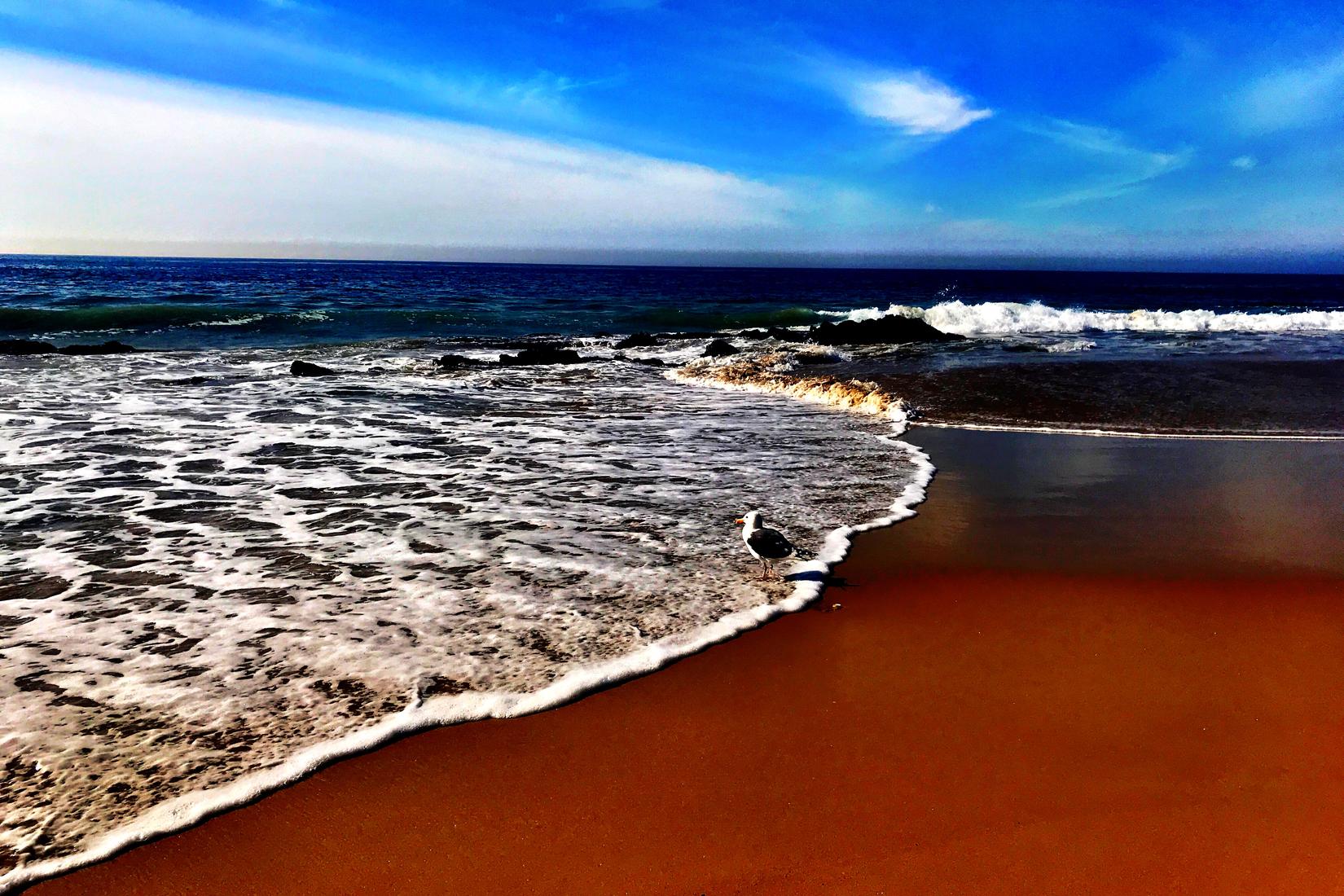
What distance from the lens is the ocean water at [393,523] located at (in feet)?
11.1

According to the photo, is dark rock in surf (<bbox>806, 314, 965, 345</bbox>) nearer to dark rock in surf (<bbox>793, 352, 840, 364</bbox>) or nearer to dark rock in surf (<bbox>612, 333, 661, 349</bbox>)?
dark rock in surf (<bbox>793, 352, 840, 364</bbox>)

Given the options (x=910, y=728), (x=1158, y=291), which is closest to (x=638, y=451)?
(x=910, y=728)

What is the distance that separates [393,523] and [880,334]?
18.1m

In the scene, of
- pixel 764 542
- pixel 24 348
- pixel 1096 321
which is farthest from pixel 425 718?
pixel 1096 321

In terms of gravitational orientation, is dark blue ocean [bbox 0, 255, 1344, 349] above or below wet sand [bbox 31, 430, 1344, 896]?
above

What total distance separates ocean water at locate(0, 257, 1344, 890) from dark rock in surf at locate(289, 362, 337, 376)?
0.62m

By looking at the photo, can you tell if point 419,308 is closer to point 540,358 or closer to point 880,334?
point 540,358

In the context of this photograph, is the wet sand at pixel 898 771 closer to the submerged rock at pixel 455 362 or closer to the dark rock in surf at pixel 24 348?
the submerged rock at pixel 455 362

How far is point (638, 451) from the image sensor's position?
8.98m

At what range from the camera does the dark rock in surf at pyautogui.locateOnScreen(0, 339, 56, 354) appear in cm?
1891

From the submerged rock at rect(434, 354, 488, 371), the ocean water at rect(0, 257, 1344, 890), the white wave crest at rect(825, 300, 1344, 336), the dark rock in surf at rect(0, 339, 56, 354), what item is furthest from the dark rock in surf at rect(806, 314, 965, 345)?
the dark rock in surf at rect(0, 339, 56, 354)

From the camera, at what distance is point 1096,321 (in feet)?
101

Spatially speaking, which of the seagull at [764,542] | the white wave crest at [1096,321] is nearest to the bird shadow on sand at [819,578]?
the seagull at [764,542]

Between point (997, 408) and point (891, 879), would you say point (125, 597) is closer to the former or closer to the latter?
point (891, 879)
